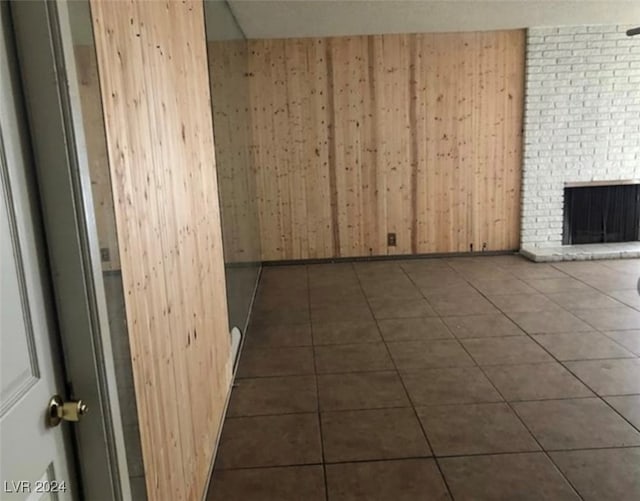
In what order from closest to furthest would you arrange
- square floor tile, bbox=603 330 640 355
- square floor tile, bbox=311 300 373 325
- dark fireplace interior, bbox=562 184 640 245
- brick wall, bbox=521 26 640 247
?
square floor tile, bbox=603 330 640 355, square floor tile, bbox=311 300 373 325, brick wall, bbox=521 26 640 247, dark fireplace interior, bbox=562 184 640 245

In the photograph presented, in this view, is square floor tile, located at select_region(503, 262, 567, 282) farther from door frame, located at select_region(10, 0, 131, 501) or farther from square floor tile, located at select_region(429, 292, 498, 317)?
door frame, located at select_region(10, 0, 131, 501)

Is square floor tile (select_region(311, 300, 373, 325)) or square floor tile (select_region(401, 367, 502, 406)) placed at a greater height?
square floor tile (select_region(311, 300, 373, 325))

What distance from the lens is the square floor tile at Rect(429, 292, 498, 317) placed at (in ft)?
13.8

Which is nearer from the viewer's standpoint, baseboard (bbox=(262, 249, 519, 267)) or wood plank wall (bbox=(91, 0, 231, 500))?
wood plank wall (bbox=(91, 0, 231, 500))

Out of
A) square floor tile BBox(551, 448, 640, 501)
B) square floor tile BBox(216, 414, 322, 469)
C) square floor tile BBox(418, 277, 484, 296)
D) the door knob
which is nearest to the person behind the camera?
the door knob

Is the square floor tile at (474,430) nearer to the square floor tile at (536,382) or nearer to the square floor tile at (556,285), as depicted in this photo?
the square floor tile at (536,382)

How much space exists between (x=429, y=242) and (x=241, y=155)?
2626 mm

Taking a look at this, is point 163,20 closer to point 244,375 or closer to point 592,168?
point 244,375

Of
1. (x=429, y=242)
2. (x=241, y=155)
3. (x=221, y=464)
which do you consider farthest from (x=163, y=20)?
(x=429, y=242)

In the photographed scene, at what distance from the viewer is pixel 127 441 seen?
1.22 m

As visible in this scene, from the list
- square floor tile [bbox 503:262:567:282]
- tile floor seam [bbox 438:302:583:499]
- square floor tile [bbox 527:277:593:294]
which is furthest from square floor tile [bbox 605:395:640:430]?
square floor tile [bbox 503:262:567:282]

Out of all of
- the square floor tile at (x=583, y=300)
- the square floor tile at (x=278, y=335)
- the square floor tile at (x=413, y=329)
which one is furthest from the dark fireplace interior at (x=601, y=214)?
the square floor tile at (x=278, y=335)

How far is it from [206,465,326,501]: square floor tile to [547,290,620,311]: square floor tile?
288 cm

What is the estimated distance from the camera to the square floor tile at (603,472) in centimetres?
204
